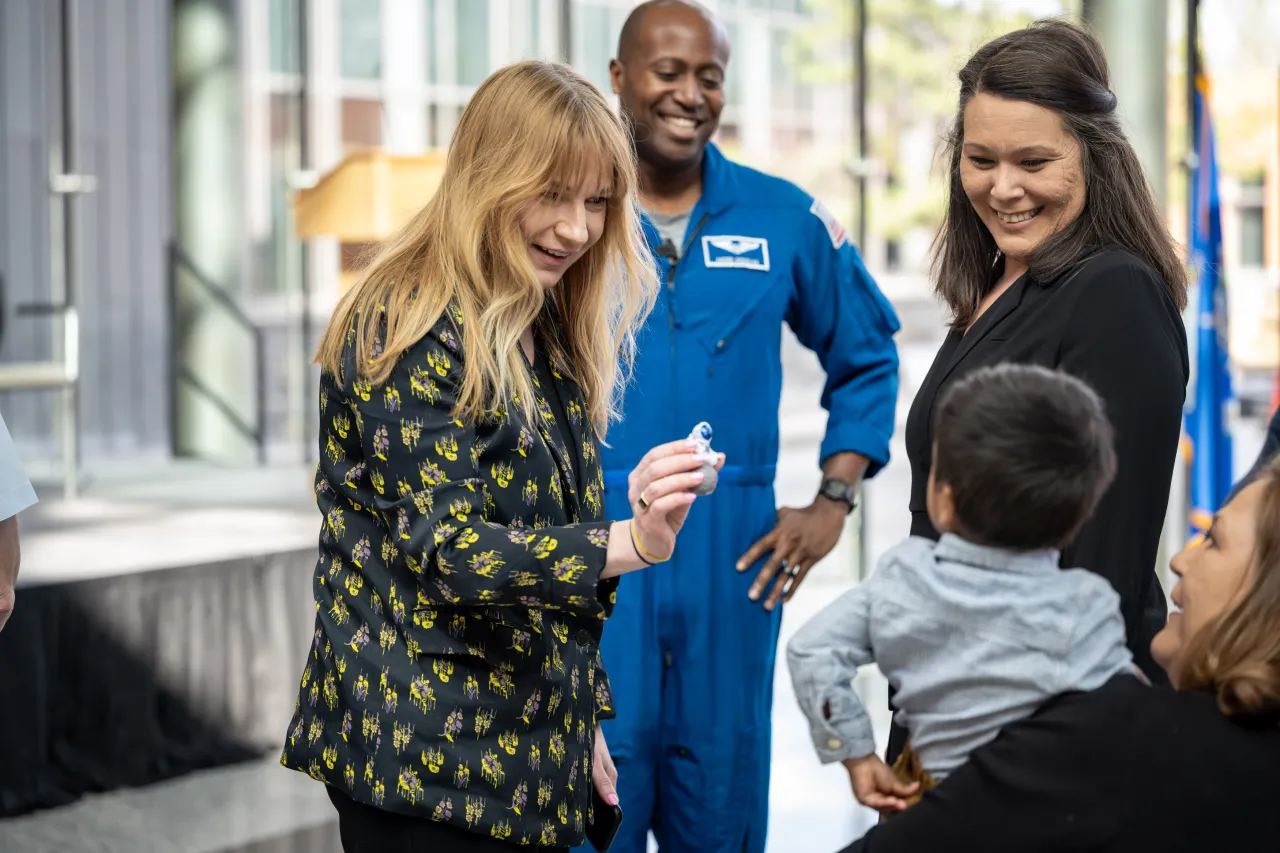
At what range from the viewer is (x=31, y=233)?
27.7 feet

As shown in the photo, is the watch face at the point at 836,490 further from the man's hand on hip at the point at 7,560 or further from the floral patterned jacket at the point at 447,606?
the man's hand on hip at the point at 7,560

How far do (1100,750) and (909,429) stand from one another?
2.12 feet

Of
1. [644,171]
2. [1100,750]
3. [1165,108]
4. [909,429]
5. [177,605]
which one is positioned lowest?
[177,605]

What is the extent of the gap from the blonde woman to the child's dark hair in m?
0.27

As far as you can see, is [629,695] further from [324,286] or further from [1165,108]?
[324,286]

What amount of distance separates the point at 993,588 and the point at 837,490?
128 centimetres

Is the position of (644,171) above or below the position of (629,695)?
above

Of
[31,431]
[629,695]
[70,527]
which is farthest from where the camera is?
[31,431]

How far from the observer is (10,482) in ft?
6.18

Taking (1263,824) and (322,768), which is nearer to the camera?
(1263,824)

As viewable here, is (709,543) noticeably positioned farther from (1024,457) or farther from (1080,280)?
(1024,457)

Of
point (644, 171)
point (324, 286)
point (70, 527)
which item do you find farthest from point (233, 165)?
point (644, 171)

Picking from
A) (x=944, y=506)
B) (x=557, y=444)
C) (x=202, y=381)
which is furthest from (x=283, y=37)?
(x=944, y=506)

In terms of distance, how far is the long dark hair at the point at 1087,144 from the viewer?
174 cm
